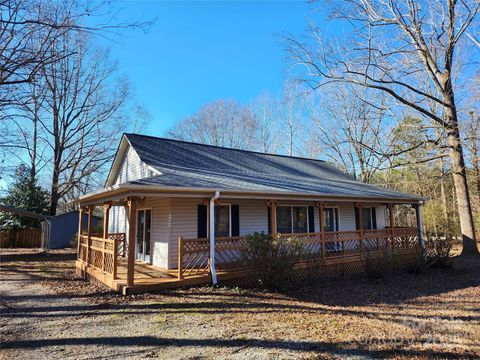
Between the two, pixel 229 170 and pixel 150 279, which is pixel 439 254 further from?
pixel 150 279

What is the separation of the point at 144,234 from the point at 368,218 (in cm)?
1217

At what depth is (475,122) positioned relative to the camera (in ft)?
47.0

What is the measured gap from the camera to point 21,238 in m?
23.1

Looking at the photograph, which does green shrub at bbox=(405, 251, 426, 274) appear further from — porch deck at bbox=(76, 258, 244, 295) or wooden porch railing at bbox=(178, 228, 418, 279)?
porch deck at bbox=(76, 258, 244, 295)

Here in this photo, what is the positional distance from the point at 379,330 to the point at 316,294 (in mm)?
3299

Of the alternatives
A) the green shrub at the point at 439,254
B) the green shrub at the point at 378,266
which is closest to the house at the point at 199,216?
the green shrub at the point at 439,254

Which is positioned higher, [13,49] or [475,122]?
[475,122]

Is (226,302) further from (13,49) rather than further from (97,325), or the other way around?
(13,49)

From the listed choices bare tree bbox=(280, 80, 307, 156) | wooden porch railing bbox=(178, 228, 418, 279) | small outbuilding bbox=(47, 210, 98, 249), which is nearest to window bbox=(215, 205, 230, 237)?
wooden porch railing bbox=(178, 228, 418, 279)

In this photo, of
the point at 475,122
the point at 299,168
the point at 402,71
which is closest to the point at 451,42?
the point at 402,71

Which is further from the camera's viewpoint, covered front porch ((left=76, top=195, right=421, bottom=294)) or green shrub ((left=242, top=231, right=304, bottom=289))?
green shrub ((left=242, top=231, right=304, bottom=289))

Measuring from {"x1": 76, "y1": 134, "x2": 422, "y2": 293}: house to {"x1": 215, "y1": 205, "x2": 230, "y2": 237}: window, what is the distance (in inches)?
1.5

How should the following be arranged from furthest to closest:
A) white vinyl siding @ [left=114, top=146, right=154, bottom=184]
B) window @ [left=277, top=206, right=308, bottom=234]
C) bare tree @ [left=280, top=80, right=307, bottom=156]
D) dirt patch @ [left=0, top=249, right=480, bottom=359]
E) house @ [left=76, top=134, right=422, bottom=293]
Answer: bare tree @ [left=280, top=80, right=307, bottom=156] < window @ [left=277, top=206, right=308, bottom=234] < white vinyl siding @ [left=114, top=146, right=154, bottom=184] < house @ [left=76, top=134, right=422, bottom=293] < dirt patch @ [left=0, top=249, right=480, bottom=359]

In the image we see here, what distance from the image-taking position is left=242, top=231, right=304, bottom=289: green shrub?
8797mm
